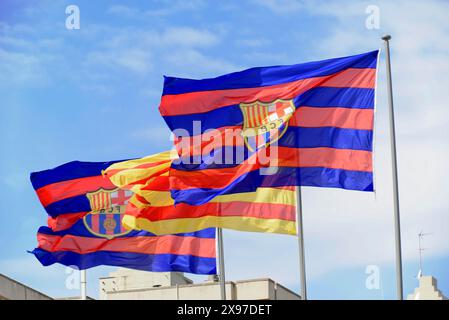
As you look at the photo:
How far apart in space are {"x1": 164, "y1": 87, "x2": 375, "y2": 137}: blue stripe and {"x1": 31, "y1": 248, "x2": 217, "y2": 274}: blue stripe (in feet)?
29.1

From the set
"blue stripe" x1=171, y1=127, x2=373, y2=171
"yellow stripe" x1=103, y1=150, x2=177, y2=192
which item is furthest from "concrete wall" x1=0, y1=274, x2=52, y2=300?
"blue stripe" x1=171, y1=127, x2=373, y2=171

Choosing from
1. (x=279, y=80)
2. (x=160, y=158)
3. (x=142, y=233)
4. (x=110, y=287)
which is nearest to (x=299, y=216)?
(x=279, y=80)

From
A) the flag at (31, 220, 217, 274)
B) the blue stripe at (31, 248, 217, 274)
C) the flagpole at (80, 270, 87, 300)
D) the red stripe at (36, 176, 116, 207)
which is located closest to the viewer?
the blue stripe at (31, 248, 217, 274)

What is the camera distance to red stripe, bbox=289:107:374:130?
37.1 meters

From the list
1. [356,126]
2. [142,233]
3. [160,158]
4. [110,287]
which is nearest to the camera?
[356,126]

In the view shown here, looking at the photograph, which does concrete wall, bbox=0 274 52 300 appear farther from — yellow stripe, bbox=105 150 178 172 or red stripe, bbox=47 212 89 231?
yellow stripe, bbox=105 150 178 172

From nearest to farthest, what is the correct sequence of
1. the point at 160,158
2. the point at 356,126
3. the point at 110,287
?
the point at 356,126
the point at 160,158
the point at 110,287

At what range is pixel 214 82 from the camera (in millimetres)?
38781

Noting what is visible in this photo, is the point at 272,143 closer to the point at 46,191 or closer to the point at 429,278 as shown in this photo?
the point at 46,191

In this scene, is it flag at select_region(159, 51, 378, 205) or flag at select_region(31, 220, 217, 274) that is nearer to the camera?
flag at select_region(159, 51, 378, 205)

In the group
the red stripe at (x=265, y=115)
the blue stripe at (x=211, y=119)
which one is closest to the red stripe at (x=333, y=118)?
the red stripe at (x=265, y=115)

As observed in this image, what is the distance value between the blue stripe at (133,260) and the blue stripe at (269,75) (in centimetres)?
920

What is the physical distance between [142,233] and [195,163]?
33.4 feet

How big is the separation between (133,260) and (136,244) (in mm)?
569
